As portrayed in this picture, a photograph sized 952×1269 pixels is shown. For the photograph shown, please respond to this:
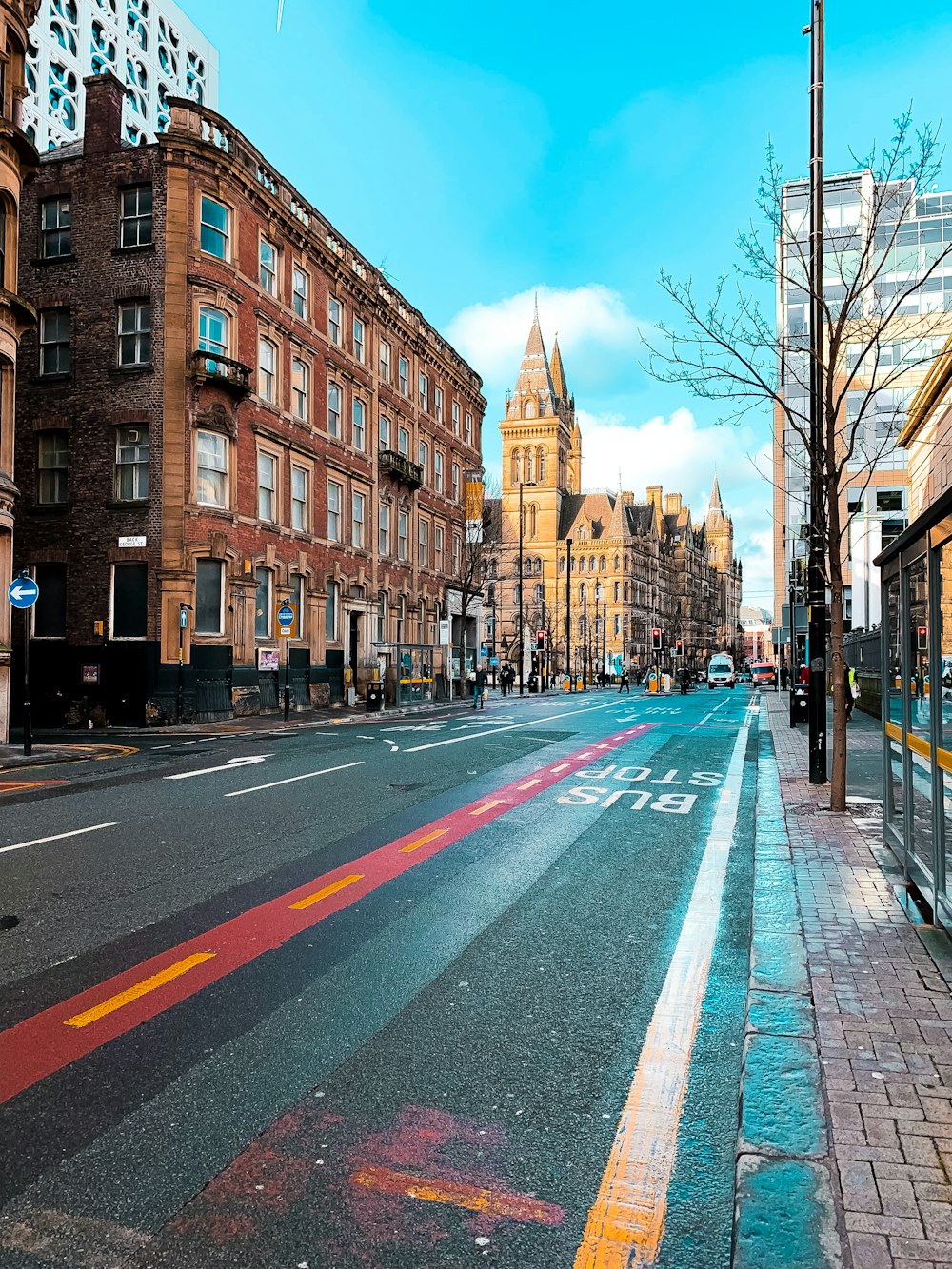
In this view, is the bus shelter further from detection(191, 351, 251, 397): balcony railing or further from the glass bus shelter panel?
detection(191, 351, 251, 397): balcony railing

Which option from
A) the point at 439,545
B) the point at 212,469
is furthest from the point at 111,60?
the point at 212,469

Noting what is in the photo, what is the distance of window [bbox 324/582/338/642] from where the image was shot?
1363 inches

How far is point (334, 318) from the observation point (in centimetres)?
3572

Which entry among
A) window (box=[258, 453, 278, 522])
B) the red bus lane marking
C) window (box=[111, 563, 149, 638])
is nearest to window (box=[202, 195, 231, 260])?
window (box=[258, 453, 278, 522])

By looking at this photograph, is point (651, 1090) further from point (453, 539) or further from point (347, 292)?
point (453, 539)

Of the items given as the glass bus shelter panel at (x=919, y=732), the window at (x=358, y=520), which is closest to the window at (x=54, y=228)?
the window at (x=358, y=520)

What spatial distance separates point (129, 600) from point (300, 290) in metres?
13.7

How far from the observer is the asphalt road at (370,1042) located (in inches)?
114

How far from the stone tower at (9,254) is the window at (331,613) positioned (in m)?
15.4

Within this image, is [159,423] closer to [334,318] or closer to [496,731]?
[334,318]

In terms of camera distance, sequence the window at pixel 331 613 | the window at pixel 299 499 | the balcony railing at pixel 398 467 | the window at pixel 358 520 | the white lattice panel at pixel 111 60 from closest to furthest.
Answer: the window at pixel 299 499, the window at pixel 331 613, the window at pixel 358 520, the balcony railing at pixel 398 467, the white lattice panel at pixel 111 60


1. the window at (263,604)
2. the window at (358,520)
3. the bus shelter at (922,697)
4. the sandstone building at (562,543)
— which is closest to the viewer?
the bus shelter at (922,697)

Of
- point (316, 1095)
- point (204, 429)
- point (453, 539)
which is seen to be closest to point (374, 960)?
point (316, 1095)

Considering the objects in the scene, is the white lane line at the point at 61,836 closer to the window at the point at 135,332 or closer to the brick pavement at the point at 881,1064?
the brick pavement at the point at 881,1064
